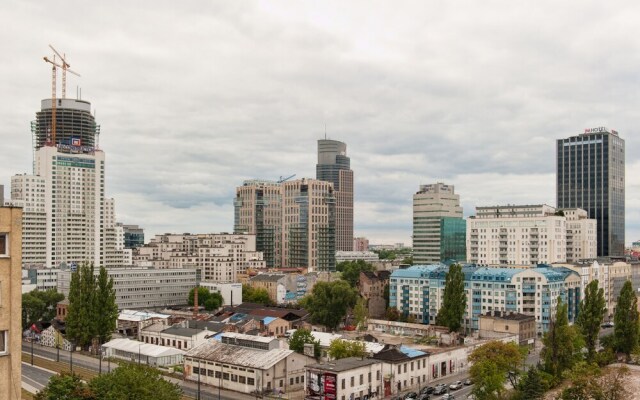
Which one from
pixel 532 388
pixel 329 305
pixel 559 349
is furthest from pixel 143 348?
pixel 559 349

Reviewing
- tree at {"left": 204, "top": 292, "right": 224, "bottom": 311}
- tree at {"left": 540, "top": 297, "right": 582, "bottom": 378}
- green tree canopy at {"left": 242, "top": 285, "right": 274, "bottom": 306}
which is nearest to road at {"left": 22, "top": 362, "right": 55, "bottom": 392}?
tree at {"left": 540, "top": 297, "right": 582, "bottom": 378}

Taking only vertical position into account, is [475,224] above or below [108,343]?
above

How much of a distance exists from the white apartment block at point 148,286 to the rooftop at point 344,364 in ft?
292

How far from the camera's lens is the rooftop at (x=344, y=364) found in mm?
67981

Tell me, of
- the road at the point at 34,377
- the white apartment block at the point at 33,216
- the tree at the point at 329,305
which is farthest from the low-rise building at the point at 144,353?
the white apartment block at the point at 33,216

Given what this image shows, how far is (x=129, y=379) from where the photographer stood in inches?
1927

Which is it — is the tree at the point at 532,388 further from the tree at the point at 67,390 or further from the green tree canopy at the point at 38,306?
the green tree canopy at the point at 38,306

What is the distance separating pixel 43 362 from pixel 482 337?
224 ft

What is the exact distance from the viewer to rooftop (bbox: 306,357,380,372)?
2676 inches

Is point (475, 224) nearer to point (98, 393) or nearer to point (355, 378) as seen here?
point (355, 378)

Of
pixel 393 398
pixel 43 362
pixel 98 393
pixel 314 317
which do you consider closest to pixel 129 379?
pixel 98 393

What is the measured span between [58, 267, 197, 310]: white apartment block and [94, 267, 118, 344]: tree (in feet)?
165

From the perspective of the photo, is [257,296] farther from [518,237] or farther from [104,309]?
[518,237]

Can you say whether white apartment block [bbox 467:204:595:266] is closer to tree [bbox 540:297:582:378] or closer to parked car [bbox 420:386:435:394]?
tree [bbox 540:297:582:378]
